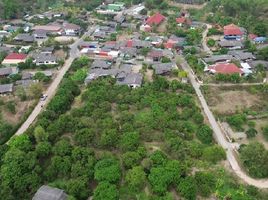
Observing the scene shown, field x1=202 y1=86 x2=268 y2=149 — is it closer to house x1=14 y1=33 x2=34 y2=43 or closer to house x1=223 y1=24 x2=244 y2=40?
house x1=223 y1=24 x2=244 y2=40

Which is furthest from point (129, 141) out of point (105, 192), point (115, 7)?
point (115, 7)

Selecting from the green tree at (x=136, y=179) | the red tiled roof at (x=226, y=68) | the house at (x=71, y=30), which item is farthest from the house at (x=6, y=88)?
the red tiled roof at (x=226, y=68)

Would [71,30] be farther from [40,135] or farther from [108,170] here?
[108,170]

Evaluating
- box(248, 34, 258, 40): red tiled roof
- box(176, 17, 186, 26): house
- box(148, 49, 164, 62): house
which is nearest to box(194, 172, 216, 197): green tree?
box(148, 49, 164, 62): house

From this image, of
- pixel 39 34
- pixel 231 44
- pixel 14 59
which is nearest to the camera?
pixel 14 59

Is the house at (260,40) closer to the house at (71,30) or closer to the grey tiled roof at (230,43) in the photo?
the grey tiled roof at (230,43)
